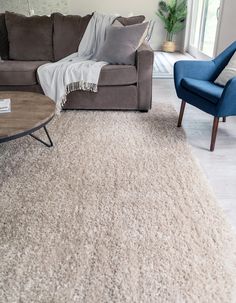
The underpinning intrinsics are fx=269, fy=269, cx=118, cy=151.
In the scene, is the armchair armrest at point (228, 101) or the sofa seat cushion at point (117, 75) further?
the sofa seat cushion at point (117, 75)

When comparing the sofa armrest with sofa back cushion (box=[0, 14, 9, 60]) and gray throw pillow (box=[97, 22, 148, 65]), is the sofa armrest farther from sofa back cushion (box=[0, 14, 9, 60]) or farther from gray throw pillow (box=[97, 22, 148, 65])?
sofa back cushion (box=[0, 14, 9, 60])

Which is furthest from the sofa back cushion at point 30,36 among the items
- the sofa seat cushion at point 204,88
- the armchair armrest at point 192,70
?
Result: the sofa seat cushion at point 204,88

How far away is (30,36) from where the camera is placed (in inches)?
125

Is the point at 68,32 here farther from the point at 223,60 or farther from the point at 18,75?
the point at 223,60

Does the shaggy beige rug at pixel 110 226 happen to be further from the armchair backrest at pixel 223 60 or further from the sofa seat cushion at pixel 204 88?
the armchair backrest at pixel 223 60

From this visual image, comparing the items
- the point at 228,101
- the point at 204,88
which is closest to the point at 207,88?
the point at 204,88

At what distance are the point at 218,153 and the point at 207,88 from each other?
1.78 feet

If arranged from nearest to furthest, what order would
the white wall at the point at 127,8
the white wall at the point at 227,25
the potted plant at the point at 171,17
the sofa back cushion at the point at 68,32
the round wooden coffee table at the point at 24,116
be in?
the round wooden coffee table at the point at 24,116 < the sofa back cushion at the point at 68,32 < the white wall at the point at 227,25 < the potted plant at the point at 171,17 < the white wall at the point at 127,8

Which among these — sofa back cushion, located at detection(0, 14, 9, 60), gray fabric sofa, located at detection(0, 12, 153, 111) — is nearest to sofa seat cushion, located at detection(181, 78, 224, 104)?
gray fabric sofa, located at detection(0, 12, 153, 111)

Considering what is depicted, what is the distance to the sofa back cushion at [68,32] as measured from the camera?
3.15 m

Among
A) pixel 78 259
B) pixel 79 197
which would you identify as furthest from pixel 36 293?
pixel 79 197

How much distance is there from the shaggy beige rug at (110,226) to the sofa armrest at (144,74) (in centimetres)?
66

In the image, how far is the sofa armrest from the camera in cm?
266

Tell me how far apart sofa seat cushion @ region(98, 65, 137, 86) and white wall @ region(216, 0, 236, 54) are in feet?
5.39
